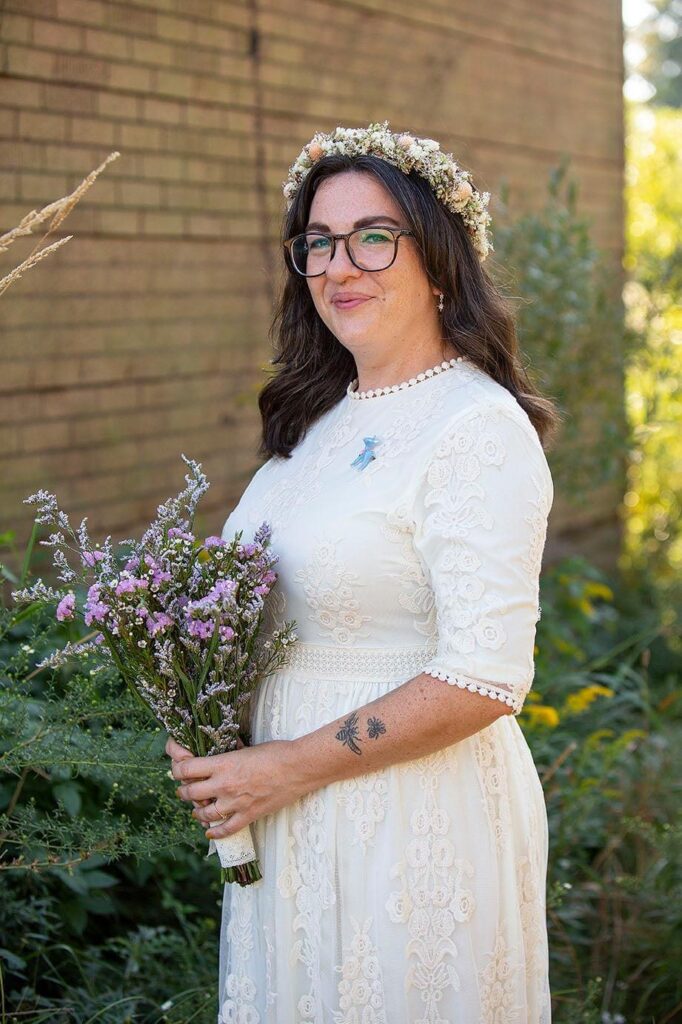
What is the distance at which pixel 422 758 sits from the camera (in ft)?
7.45

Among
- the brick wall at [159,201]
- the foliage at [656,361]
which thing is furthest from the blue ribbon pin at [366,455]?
the foliage at [656,361]

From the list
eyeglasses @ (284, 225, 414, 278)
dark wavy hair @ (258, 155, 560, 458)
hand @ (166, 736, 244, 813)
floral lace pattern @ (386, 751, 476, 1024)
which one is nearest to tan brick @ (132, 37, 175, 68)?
dark wavy hair @ (258, 155, 560, 458)

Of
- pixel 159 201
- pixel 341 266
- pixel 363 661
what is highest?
pixel 159 201

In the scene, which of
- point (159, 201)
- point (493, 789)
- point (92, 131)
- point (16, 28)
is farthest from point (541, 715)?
point (16, 28)

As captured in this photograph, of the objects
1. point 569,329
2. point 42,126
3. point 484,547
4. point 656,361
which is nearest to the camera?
point 484,547

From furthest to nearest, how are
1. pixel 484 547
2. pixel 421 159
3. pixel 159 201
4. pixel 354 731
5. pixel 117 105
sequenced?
pixel 159 201 < pixel 117 105 < pixel 421 159 < pixel 354 731 < pixel 484 547

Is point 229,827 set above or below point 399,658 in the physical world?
below

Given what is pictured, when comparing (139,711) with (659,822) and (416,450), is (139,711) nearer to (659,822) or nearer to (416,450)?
(416,450)

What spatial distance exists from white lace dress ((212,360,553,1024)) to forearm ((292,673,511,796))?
0.12 ft

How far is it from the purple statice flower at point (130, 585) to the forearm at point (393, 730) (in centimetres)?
41

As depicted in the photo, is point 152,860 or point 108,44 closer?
point 152,860

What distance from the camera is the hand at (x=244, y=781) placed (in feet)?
7.26

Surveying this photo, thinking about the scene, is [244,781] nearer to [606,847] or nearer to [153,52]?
[606,847]

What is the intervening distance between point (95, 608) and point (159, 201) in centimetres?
280
